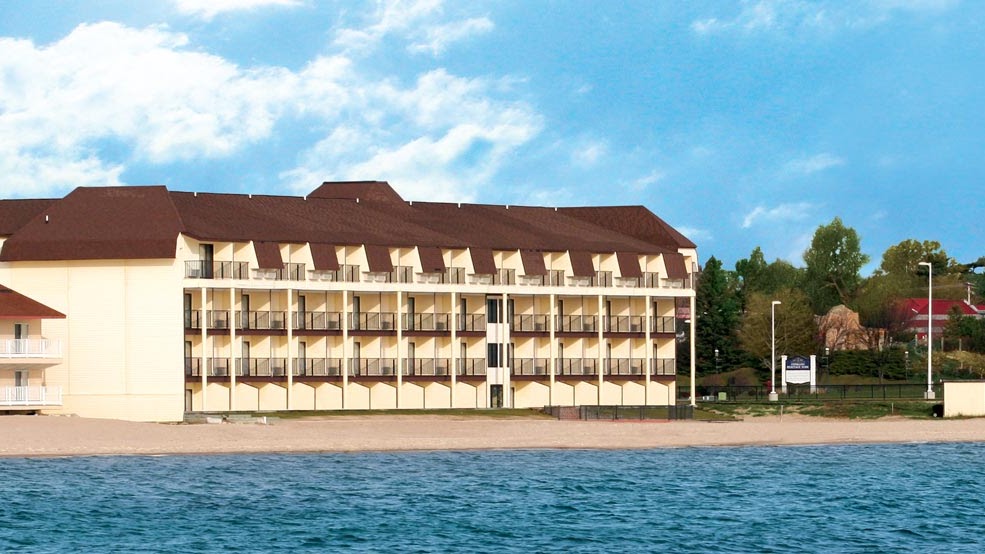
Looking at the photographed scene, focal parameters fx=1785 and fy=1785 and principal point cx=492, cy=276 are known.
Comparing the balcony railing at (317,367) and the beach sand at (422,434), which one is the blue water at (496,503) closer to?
the beach sand at (422,434)

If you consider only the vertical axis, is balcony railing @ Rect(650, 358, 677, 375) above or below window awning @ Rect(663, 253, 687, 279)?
below

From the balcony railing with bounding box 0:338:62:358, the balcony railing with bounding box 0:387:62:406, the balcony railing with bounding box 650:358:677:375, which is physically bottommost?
the balcony railing with bounding box 0:387:62:406

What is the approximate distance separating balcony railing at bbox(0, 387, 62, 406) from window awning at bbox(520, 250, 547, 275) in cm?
3038

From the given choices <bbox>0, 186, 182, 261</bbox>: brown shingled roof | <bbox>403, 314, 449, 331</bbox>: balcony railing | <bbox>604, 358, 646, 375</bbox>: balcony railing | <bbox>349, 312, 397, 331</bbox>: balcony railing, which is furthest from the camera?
<bbox>604, 358, 646, 375</bbox>: balcony railing

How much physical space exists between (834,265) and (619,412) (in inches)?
3234

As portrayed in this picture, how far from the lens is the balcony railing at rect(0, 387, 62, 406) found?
83.4m

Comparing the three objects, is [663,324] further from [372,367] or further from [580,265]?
[372,367]

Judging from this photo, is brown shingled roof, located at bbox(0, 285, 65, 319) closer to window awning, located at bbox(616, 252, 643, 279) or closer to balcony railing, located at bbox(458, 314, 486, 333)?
balcony railing, located at bbox(458, 314, 486, 333)

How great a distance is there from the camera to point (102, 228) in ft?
307

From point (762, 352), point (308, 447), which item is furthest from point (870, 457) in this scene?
point (762, 352)

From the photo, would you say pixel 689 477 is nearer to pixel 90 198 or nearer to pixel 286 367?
pixel 286 367

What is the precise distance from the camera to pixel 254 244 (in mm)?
95562

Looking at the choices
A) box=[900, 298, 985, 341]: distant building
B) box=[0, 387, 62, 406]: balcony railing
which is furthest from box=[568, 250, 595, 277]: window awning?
box=[900, 298, 985, 341]: distant building

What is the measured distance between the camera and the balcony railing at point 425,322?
10225cm
